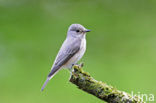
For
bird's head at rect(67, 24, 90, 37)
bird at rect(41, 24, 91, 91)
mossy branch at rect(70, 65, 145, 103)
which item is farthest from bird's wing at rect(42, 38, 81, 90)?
mossy branch at rect(70, 65, 145, 103)

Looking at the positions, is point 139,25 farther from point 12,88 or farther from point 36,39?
point 12,88

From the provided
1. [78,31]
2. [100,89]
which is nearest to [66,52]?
[78,31]

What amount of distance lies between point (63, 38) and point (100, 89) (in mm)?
3644

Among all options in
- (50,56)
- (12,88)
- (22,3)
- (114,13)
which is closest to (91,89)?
(12,88)

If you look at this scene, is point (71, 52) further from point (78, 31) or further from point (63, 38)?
point (63, 38)

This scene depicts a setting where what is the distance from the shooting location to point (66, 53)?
5.67 metres

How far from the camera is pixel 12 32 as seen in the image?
745 centimetres

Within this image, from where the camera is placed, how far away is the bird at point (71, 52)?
5.55 meters

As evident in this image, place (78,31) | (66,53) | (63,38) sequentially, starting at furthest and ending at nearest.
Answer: (63,38) → (78,31) → (66,53)

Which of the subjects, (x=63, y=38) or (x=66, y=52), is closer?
(x=66, y=52)

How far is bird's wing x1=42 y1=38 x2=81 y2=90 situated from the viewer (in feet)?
18.1

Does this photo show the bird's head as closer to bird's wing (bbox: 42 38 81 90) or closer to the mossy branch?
bird's wing (bbox: 42 38 81 90)

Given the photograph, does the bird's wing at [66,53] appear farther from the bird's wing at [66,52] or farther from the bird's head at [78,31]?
the bird's head at [78,31]

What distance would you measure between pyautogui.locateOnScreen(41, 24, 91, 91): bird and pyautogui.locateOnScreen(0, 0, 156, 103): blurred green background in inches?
22.0
